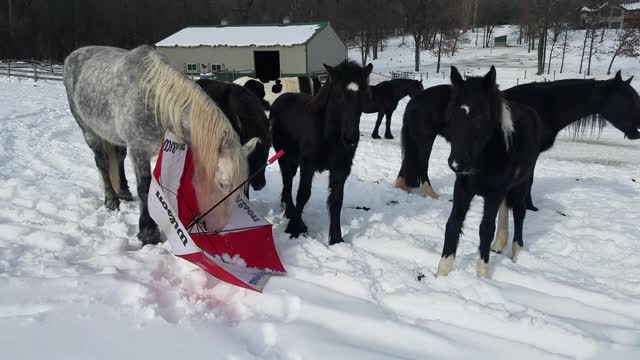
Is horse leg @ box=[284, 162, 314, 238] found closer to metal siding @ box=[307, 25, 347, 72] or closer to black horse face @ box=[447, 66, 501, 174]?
black horse face @ box=[447, 66, 501, 174]

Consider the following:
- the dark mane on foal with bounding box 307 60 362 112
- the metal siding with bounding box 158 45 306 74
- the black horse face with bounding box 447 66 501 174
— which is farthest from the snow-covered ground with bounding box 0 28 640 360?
the metal siding with bounding box 158 45 306 74

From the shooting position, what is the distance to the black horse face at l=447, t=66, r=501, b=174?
319 centimetres

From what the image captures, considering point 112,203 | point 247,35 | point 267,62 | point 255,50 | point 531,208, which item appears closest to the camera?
point 112,203

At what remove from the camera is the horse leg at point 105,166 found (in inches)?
197

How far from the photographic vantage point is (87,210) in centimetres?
479

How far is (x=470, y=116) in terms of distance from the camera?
3.18 metres

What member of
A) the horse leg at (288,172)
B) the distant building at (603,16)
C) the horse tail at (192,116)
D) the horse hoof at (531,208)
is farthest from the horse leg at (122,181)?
the distant building at (603,16)

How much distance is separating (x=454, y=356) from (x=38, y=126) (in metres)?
11.2

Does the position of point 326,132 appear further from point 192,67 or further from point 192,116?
point 192,67

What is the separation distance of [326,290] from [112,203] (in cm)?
307

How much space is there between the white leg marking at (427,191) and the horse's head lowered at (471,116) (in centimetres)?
334

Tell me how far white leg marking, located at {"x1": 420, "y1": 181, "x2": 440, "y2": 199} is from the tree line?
34.3 m

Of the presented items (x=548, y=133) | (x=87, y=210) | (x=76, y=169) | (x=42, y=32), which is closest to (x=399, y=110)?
(x=548, y=133)

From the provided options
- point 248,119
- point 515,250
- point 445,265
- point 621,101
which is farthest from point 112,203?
point 621,101
